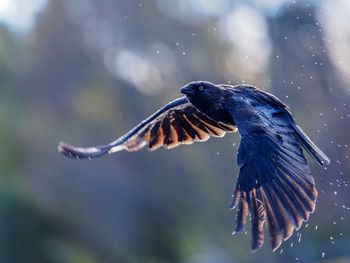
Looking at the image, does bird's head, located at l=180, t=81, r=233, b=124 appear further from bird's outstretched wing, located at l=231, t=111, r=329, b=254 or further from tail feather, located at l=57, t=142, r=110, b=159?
tail feather, located at l=57, t=142, r=110, b=159

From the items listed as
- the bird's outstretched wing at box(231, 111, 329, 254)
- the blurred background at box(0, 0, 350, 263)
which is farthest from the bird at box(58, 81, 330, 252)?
the blurred background at box(0, 0, 350, 263)

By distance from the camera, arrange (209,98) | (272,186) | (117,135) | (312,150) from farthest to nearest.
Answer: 1. (117,135)
2. (209,98)
3. (312,150)
4. (272,186)

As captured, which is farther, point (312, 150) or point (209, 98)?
point (209, 98)

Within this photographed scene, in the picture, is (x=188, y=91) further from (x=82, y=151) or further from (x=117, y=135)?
(x=117, y=135)

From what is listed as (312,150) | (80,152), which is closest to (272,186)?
(312,150)

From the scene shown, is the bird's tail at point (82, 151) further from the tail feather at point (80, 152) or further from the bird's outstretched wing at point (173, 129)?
the bird's outstretched wing at point (173, 129)

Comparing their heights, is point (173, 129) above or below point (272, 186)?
above
